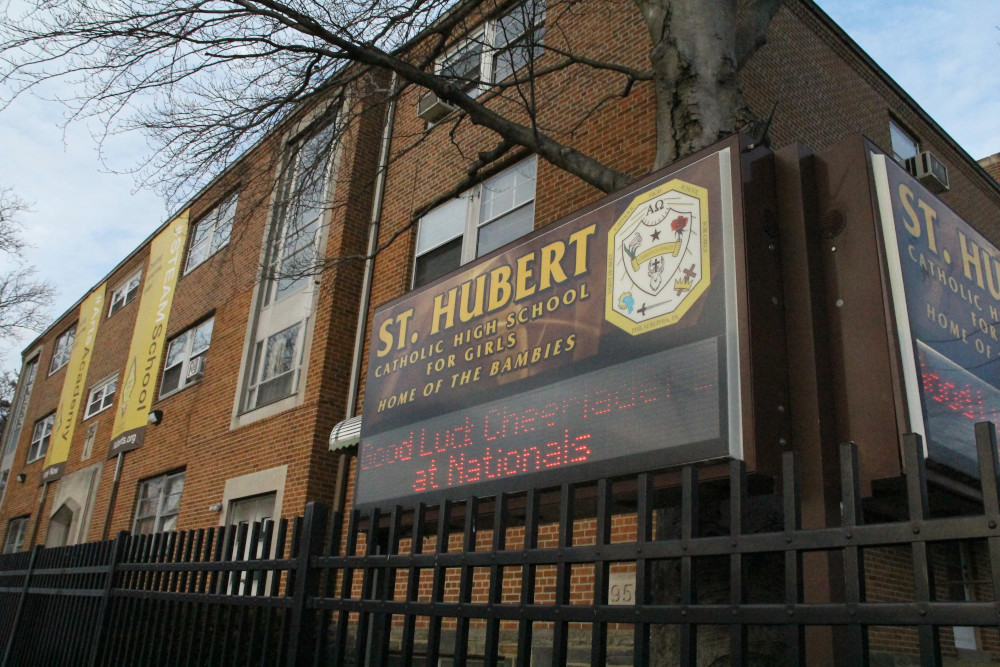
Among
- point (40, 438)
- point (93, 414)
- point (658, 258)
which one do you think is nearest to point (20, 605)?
point (658, 258)

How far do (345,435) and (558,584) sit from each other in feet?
25.3

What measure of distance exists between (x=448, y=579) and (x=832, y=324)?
20.7 feet

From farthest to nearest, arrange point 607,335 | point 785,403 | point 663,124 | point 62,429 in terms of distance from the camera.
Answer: point 62,429 < point 663,124 < point 607,335 < point 785,403

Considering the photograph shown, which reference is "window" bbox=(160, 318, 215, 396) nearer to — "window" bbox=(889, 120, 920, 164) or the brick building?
the brick building

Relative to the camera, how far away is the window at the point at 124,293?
22859mm

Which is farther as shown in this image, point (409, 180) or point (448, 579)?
point (409, 180)

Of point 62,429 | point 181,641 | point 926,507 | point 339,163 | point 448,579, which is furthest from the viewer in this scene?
point 62,429

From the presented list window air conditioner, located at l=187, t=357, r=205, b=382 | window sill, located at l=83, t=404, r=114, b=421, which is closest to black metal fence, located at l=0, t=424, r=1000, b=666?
window air conditioner, located at l=187, t=357, r=205, b=382

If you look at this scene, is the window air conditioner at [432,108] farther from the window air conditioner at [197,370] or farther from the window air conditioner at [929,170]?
the window air conditioner at [929,170]

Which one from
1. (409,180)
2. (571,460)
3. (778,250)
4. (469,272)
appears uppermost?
(409,180)

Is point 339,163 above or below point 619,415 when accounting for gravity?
above

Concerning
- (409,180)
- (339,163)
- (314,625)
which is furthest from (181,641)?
(339,163)

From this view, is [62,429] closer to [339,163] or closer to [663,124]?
[339,163]

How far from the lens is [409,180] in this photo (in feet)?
43.6
